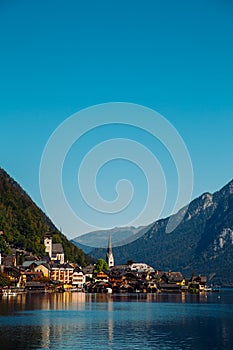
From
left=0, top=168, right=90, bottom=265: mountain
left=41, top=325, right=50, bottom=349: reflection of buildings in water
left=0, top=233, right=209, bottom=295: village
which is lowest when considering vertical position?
left=41, top=325, right=50, bottom=349: reflection of buildings in water

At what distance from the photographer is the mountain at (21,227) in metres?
141

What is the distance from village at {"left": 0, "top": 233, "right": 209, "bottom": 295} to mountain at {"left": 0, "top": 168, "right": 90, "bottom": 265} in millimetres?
4291

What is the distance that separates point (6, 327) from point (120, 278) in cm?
9961

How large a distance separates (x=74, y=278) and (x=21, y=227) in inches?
879

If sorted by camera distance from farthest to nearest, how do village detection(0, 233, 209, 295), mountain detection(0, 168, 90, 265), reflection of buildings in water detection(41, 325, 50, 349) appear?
mountain detection(0, 168, 90, 265)
village detection(0, 233, 209, 295)
reflection of buildings in water detection(41, 325, 50, 349)

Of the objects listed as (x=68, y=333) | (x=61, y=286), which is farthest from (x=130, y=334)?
(x=61, y=286)

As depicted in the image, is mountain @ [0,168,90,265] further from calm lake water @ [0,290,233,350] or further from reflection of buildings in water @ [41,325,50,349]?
reflection of buildings in water @ [41,325,50,349]

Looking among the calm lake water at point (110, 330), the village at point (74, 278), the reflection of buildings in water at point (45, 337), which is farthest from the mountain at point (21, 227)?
the reflection of buildings in water at point (45, 337)

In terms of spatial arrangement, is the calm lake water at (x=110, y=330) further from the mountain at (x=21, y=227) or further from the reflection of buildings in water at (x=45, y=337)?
the mountain at (x=21, y=227)

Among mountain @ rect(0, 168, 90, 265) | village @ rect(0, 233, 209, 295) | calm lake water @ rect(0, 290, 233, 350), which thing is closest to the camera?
calm lake water @ rect(0, 290, 233, 350)

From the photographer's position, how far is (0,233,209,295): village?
4321 inches

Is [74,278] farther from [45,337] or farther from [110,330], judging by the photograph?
[45,337]

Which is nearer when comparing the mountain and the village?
the village

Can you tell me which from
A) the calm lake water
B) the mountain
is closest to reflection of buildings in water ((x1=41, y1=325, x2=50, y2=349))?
the calm lake water
